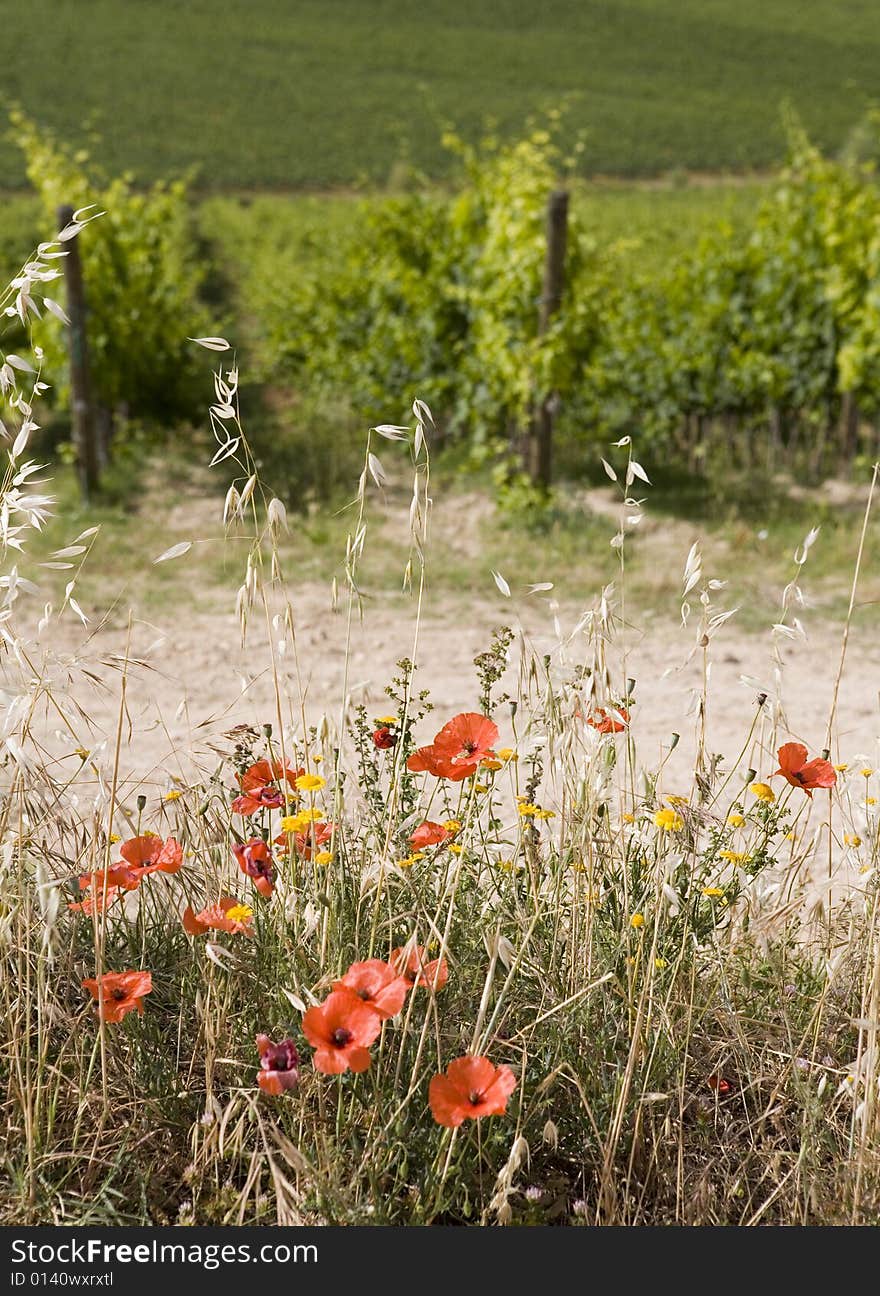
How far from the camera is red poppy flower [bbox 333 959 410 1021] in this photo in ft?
4.58

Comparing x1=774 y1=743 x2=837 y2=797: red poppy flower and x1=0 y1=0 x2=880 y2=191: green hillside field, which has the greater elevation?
x1=0 y1=0 x2=880 y2=191: green hillside field

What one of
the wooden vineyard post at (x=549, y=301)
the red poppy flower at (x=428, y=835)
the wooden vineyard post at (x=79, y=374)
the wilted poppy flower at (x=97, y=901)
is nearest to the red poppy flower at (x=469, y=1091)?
the red poppy flower at (x=428, y=835)

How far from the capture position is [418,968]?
1.48 m

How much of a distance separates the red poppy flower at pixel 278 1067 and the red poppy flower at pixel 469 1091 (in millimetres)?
163

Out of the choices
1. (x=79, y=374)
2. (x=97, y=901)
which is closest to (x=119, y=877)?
(x=97, y=901)

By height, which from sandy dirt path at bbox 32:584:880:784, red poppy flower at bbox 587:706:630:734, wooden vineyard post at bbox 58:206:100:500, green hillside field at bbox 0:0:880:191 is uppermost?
green hillside field at bbox 0:0:880:191

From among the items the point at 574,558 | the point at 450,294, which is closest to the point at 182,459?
the point at 450,294

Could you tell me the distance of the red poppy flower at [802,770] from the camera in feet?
5.83

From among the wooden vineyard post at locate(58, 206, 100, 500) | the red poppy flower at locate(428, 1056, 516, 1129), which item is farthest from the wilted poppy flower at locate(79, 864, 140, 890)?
the wooden vineyard post at locate(58, 206, 100, 500)

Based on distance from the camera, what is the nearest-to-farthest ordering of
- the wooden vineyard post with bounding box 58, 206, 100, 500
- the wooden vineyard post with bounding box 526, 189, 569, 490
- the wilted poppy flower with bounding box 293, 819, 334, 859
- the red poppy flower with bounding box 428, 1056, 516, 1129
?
the red poppy flower with bounding box 428, 1056, 516, 1129 < the wilted poppy flower with bounding box 293, 819, 334, 859 < the wooden vineyard post with bounding box 526, 189, 569, 490 < the wooden vineyard post with bounding box 58, 206, 100, 500

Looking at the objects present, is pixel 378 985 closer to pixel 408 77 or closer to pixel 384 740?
pixel 384 740

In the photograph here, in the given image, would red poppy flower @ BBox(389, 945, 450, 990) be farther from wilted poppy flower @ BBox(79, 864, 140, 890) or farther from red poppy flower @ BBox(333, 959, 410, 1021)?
wilted poppy flower @ BBox(79, 864, 140, 890)

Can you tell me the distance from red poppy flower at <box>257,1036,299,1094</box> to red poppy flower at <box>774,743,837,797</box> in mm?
823

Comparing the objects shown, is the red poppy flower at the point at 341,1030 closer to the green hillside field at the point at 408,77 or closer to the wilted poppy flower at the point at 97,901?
the wilted poppy flower at the point at 97,901
